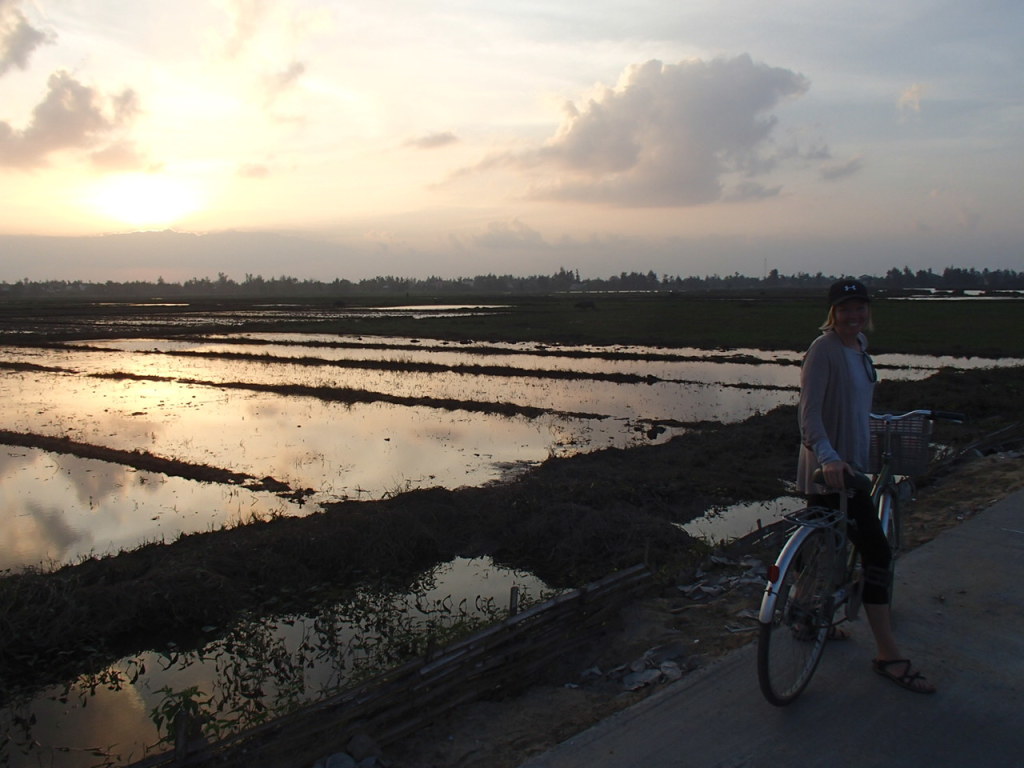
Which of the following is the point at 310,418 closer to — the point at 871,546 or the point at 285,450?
the point at 285,450

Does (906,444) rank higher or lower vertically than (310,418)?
higher

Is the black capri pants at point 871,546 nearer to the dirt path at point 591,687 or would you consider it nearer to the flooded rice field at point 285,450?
the dirt path at point 591,687

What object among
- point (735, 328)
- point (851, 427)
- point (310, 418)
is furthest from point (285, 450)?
point (735, 328)

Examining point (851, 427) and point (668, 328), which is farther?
point (668, 328)

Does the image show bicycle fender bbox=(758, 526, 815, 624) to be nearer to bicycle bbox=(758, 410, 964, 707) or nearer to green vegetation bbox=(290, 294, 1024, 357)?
bicycle bbox=(758, 410, 964, 707)

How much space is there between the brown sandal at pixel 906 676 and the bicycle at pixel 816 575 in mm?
277

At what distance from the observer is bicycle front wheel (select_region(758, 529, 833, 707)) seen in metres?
3.11

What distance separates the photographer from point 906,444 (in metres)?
3.72

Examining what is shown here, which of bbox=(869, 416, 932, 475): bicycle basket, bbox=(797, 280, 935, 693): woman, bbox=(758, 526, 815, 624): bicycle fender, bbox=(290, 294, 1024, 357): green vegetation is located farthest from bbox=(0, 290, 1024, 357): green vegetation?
bbox=(758, 526, 815, 624): bicycle fender

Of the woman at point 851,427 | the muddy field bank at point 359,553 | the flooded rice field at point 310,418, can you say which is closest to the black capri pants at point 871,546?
the woman at point 851,427

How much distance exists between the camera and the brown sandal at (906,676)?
3.31 metres

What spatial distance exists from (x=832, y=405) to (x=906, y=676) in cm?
126

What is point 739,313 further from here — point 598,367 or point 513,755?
point 513,755

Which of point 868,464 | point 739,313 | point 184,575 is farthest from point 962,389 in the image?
point 739,313
